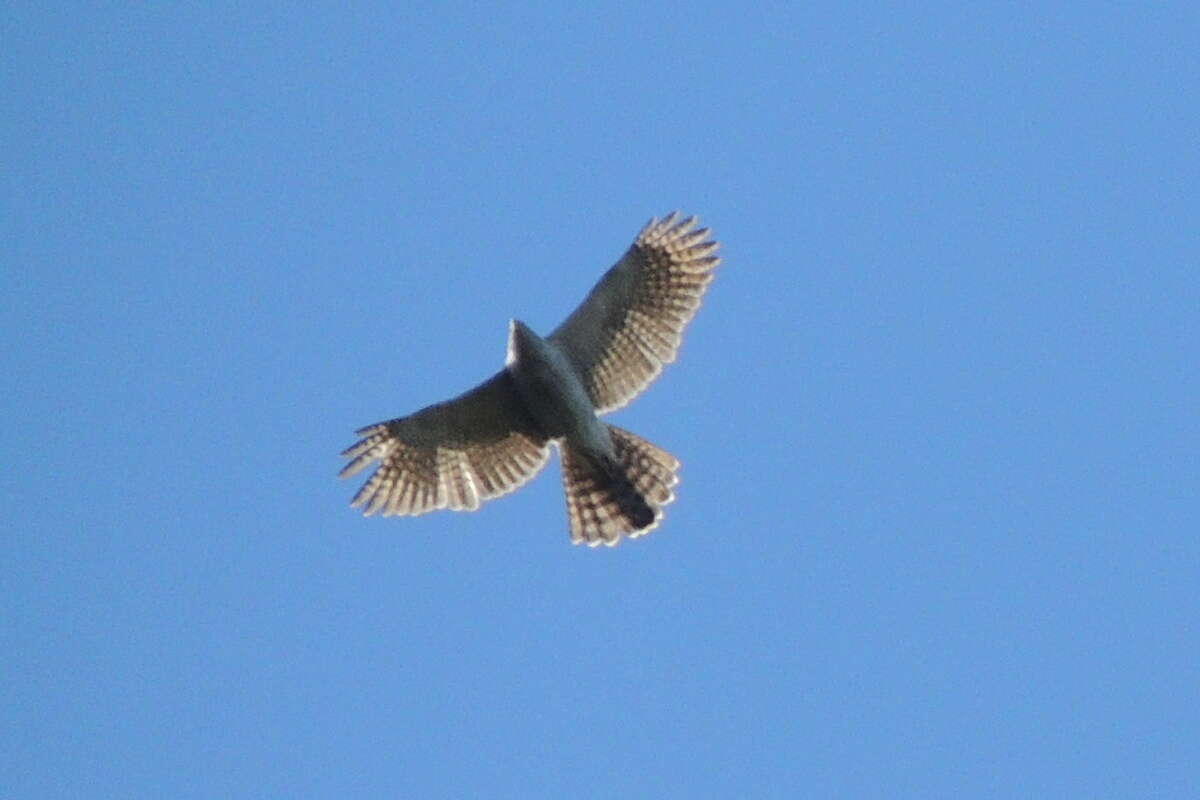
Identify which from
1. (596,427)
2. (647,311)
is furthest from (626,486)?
(647,311)

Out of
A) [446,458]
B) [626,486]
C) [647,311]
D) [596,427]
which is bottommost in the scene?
[626,486]

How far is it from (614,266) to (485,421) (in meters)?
1.82

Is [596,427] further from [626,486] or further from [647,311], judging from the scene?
[647,311]

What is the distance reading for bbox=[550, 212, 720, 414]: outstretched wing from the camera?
22750 millimetres

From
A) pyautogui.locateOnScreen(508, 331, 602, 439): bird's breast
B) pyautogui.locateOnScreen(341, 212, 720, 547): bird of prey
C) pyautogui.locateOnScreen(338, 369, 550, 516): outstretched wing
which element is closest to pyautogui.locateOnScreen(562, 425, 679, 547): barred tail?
pyautogui.locateOnScreen(341, 212, 720, 547): bird of prey

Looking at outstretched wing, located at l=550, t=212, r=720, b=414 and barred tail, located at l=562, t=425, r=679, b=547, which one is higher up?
outstretched wing, located at l=550, t=212, r=720, b=414

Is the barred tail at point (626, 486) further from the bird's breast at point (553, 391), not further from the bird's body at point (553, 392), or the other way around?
the bird's breast at point (553, 391)

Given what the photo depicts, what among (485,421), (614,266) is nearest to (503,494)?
(485,421)

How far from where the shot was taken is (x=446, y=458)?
23.0m

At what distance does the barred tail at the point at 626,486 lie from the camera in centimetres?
2262

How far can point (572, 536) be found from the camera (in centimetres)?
2284

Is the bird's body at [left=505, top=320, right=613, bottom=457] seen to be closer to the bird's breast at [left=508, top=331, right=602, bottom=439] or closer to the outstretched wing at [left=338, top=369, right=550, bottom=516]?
the bird's breast at [left=508, top=331, right=602, bottom=439]

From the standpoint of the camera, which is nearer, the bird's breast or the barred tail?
the bird's breast

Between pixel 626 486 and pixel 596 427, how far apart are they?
635 millimetres
